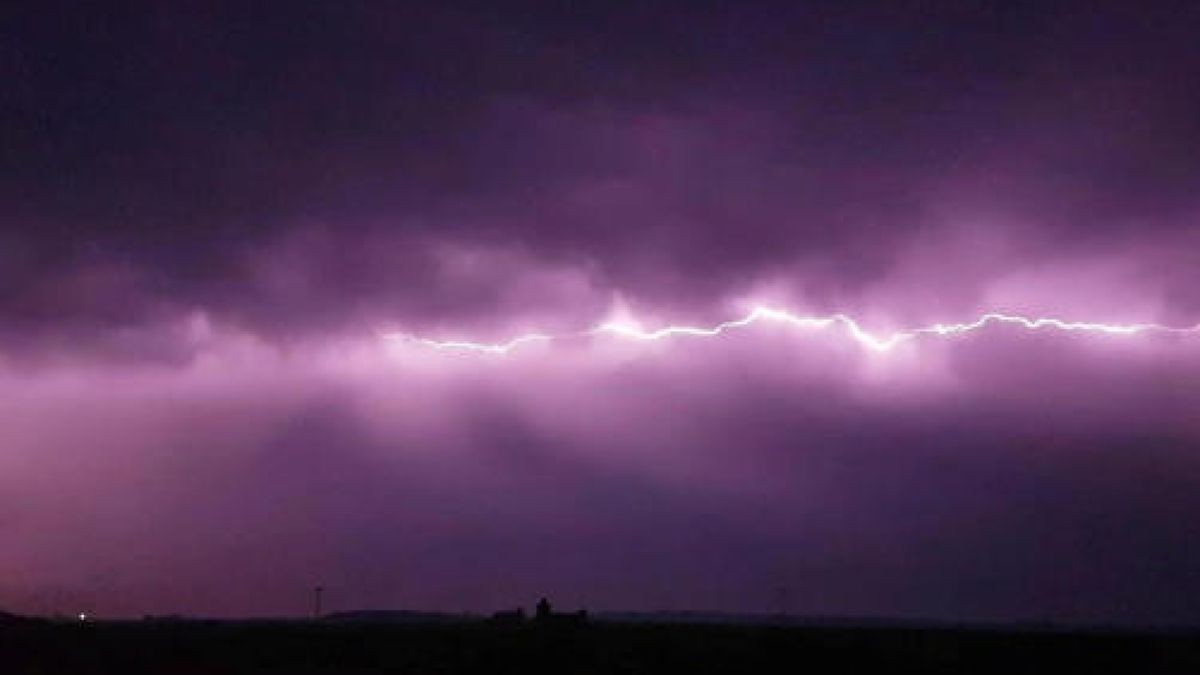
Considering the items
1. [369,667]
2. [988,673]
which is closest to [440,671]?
[369,667]

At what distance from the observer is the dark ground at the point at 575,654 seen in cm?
5759

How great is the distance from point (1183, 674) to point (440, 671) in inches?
1206

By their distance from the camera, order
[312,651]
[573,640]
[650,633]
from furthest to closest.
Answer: [650,633], [312,651], [573,640]

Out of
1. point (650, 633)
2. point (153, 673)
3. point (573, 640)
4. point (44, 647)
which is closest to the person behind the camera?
point (153, 673)

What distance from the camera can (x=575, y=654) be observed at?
196 feet

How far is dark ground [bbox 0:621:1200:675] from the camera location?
57.6 metres

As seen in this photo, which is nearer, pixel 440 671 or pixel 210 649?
pixel 440 671

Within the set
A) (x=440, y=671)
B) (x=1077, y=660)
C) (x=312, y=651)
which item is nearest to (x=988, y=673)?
(x=1077, y=660)

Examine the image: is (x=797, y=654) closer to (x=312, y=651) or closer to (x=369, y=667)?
(x=369, y=667)

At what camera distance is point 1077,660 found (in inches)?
2657

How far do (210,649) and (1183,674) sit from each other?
142 ft

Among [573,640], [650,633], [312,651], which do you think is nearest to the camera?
[573,640]

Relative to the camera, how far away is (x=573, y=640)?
6425cm

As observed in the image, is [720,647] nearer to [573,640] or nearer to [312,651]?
[573,640]
